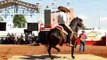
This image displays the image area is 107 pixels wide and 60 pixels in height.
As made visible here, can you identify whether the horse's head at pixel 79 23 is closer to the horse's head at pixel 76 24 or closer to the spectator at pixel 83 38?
the horse's head at pixel 76 24

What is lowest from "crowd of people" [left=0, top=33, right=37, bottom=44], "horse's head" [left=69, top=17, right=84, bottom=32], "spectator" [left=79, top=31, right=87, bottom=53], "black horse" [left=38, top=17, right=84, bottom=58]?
"crowd of people" [left=0, top=33, right=37, bottom=44]

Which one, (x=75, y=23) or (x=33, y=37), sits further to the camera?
(x=33, y=37)

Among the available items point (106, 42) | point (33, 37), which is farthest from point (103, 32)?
point (33, 37)

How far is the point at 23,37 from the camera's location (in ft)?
172

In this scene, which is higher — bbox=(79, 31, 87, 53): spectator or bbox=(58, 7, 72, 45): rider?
bbox=(58, 7, 72, 45): rider

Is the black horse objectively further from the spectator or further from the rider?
the spectator

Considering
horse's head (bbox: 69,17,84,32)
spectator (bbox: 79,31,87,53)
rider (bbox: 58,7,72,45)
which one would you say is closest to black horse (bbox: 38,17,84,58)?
horse's head (bbox: 69,17,84,32)

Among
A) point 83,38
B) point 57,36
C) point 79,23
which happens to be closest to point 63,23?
point 57,36

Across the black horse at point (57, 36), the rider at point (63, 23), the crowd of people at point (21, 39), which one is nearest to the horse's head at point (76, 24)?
the black horse at point (57, 36)

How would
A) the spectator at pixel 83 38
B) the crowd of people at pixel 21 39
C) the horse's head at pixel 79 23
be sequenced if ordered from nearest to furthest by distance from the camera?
the horse's head at pixel 79 23
the spectator at pixel 83 38
the crowd of people at pixel 21 39

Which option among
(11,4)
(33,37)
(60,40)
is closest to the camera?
(60,40)

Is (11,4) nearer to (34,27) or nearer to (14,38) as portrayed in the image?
(34,27)

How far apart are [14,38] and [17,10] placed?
53.9ft

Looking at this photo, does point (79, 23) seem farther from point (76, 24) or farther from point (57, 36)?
point (57, 36)
